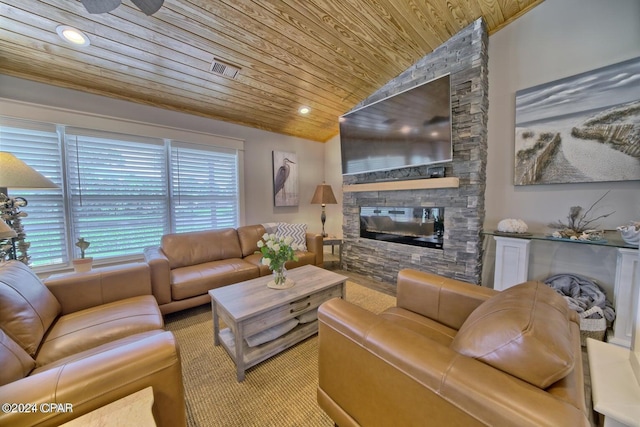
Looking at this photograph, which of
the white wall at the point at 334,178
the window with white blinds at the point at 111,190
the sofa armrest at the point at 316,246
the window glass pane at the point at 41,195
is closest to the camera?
the window glass pane at the point at 41,195

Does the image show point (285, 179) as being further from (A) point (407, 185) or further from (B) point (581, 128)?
(B) point (581, 128)

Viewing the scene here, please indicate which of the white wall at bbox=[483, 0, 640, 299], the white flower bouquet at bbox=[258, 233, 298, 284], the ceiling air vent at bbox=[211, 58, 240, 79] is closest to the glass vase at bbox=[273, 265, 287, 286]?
the white flower bouquet at bbox=[258, 233, 298, 284]

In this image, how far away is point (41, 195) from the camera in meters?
2.34

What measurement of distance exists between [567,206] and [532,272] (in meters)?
0.76

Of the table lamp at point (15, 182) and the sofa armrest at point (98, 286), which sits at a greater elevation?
the table lamp at point (15, 182)

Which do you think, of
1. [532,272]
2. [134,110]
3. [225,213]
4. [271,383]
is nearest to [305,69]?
[134,110]

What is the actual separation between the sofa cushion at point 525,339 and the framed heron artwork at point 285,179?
3.62 m

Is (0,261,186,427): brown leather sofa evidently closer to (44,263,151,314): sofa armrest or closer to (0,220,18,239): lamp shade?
(44,263,151,314): sofa armrest

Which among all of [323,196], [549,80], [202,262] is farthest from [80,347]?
[549,80]

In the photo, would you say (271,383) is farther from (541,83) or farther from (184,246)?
(541,83)

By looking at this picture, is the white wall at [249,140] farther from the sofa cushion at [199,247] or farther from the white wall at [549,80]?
the white wall at [549,80]

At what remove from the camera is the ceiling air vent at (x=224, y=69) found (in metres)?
2.40

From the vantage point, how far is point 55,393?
0.76 metres

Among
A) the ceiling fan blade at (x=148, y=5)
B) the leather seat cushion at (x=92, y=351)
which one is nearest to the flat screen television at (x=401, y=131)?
the ceiling fan blade at (x=148, y=5)
